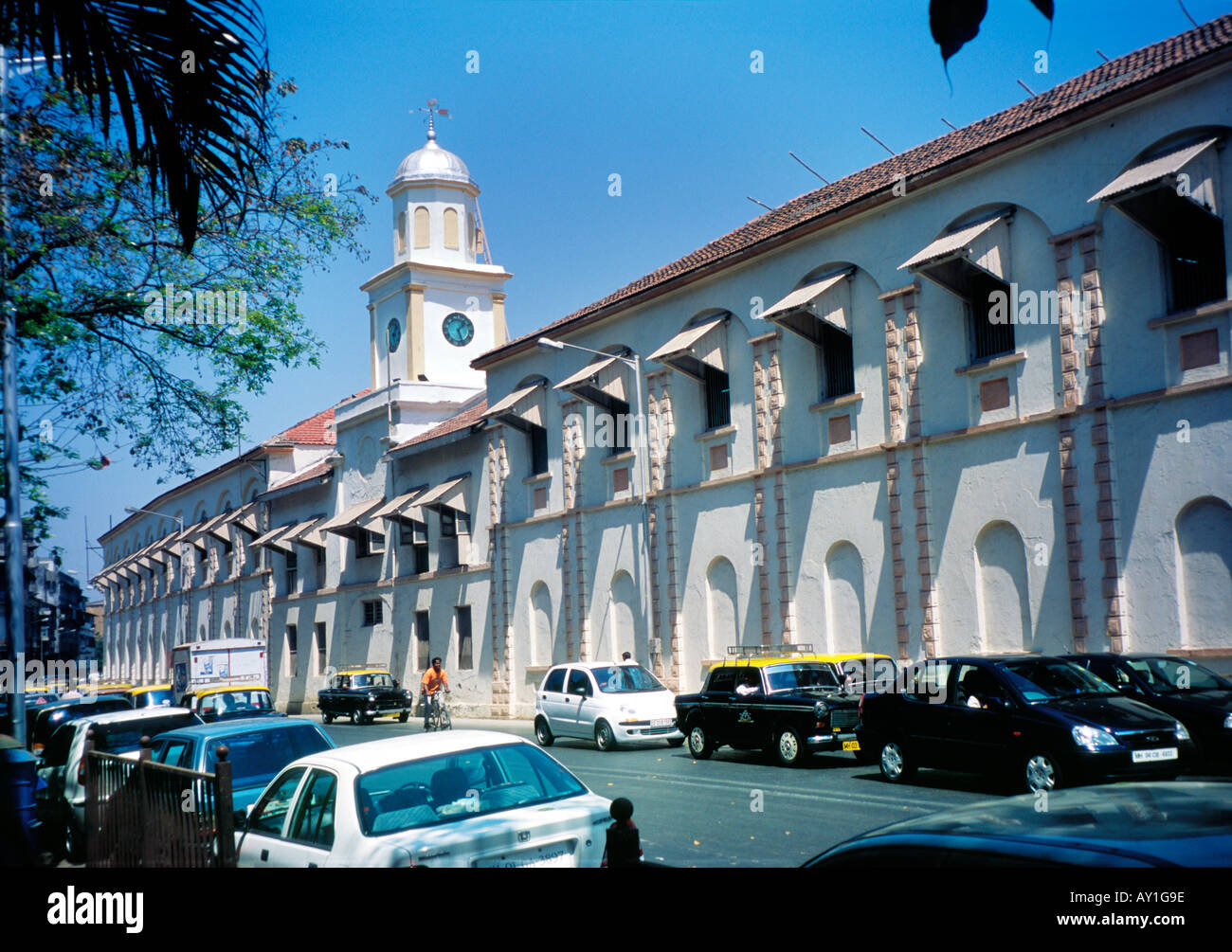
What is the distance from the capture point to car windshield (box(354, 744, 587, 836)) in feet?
22.7

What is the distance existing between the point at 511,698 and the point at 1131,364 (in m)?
21.7

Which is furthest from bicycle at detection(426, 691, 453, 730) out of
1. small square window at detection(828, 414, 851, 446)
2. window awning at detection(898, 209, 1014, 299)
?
window awning at detection(898, 209, 1014, 299)

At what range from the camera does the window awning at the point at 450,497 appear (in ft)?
125

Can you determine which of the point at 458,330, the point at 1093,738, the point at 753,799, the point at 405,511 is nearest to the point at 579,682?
the point at 753,799

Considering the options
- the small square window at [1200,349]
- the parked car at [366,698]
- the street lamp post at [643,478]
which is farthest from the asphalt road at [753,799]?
the parked car at [366,698]

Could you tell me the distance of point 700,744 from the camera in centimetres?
2086

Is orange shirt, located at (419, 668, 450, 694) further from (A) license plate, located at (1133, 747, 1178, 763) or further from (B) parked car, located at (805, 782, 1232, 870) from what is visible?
(B) parked car, located at (805, 782, 1232, 870)

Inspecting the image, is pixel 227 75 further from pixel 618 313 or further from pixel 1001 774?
pixel 618 313

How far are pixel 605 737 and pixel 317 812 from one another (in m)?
16.4

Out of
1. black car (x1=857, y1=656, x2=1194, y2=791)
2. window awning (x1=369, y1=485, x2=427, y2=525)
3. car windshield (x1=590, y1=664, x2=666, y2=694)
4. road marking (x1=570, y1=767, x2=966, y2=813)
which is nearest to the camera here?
black car (x1=857, y1=656, x2=1194, y2=791)

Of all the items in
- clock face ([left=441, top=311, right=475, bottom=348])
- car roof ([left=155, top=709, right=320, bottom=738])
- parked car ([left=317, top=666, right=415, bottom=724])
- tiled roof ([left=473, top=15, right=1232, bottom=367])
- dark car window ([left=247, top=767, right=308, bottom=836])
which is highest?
Answer: clock face ([left=441, top=311, right=475, bottom=348])

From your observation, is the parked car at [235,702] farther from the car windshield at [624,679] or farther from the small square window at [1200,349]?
the small square window at [1200,349]

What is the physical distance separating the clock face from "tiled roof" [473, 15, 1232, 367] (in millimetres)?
13382

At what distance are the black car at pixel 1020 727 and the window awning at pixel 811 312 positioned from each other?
10.0 metres
